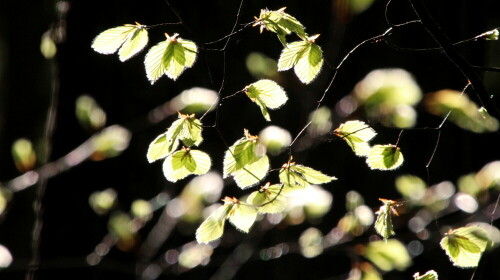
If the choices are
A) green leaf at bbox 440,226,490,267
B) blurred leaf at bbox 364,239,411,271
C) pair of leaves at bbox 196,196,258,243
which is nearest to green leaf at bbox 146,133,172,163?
pair of leaves at bbox 196,196,258,243

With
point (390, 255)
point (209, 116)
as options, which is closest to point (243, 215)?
point (390, 255)

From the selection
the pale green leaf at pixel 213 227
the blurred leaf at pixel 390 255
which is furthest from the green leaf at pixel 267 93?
the blurred leaf at pixel 390 255

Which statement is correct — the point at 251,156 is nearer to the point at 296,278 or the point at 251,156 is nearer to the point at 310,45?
the point at 310,45

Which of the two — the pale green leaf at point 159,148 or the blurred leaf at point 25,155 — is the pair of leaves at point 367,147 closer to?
the pale green leaf at point 159,148

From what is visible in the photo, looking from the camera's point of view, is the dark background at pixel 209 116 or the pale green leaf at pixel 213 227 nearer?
the pale green leaf at pixel 213 227

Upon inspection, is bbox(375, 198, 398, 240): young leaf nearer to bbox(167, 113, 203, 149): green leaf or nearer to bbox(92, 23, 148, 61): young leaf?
bbox(167, 113, 203, 149): green leaf

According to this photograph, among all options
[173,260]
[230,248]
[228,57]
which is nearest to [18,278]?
[173,260]
